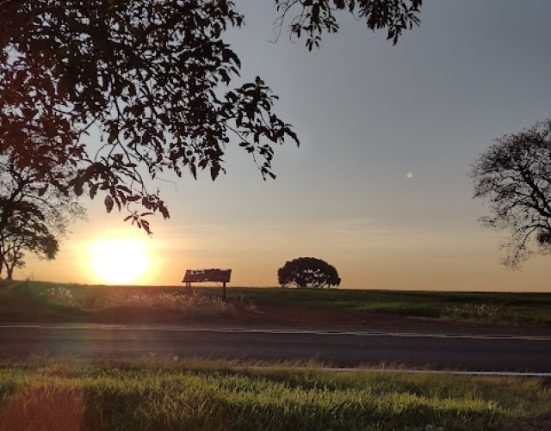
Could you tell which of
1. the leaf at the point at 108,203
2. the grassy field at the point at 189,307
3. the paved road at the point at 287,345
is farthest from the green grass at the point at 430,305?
the leaf at the point at 108,203

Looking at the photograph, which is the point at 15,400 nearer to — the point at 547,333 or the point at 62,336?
the point at 62,336

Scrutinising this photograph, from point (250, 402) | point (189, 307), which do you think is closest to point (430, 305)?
point (189, 307)

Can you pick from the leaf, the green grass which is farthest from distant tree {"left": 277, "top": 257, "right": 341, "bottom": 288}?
the leaf

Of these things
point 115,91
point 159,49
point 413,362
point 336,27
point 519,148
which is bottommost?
point 413,362

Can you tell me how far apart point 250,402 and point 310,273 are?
138 feet

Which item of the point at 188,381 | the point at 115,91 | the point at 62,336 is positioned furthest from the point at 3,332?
the point at 115,91

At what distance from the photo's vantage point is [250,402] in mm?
6445

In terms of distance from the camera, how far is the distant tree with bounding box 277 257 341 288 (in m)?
47.8

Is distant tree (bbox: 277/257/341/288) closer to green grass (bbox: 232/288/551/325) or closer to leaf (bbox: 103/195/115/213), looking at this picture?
green grass (bbox: 232/288/551/325)

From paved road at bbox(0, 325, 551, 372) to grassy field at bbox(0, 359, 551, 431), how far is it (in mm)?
3094

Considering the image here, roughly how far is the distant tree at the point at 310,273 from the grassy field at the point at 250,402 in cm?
3889

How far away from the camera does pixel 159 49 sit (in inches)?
240

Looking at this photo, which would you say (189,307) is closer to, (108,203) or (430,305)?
(430,305)

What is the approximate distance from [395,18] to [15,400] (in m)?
5.06
